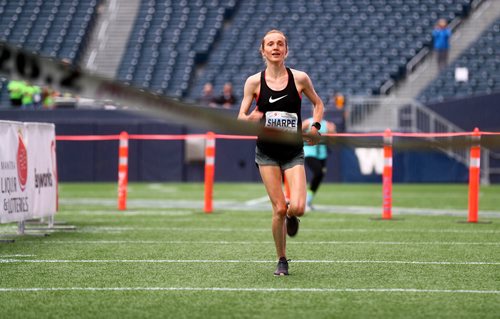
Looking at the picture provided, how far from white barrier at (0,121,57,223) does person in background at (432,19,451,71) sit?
2029 centimetres

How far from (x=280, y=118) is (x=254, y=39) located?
1095 inches

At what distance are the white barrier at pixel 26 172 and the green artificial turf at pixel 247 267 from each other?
38cm

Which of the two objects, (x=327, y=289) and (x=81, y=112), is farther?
(x=81, y=112)

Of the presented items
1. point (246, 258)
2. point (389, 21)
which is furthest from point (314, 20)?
point (246, 258)

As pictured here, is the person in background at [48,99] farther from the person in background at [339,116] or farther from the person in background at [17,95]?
the person in background at [339,116]

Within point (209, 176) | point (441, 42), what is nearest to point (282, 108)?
point (209, 176)

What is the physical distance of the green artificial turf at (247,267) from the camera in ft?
22.4

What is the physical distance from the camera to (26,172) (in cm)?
1207

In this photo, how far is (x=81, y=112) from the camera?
99.1 feet

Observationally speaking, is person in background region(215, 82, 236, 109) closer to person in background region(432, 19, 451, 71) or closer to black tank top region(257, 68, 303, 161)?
person in background region(432, 19, 451, 71)

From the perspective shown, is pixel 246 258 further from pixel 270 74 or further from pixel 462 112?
pixel 462 112

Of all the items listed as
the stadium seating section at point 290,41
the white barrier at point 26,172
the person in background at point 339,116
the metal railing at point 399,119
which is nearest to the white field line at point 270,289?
the white barrier at point 26,172

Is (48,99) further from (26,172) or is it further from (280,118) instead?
(280,118)

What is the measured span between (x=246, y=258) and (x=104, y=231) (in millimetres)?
3738
